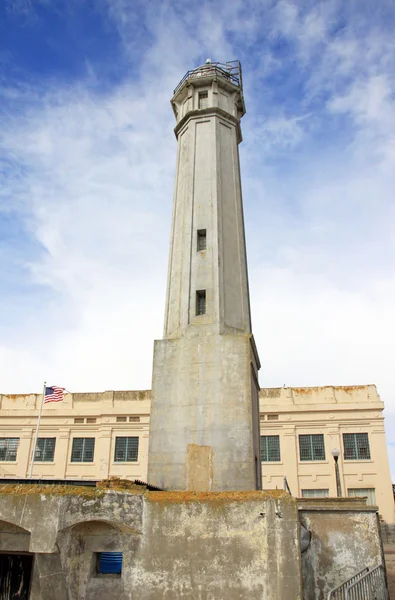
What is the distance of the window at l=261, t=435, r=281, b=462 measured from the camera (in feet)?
107

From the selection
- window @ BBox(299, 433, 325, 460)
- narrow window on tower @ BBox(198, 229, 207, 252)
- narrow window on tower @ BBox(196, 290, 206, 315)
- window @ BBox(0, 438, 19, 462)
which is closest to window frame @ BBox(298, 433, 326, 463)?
window @ BBox(299, 433, 325, 460)

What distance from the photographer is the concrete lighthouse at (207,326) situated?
49.9ft

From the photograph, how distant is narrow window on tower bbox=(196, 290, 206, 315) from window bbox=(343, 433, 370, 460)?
A: 19117mm

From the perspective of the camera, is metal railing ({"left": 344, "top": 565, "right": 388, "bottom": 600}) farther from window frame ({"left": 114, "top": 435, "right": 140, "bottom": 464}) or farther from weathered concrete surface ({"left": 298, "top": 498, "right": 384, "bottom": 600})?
window frame ({"left": 114, "top": 435, "right": 140, "bottom": 464})

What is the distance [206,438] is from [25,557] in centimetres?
592

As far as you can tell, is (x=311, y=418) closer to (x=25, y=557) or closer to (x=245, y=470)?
(x=245, y=470)

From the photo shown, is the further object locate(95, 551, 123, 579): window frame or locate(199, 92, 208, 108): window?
locate(199, 92, 208, 108): window

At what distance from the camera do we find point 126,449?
3366 cm

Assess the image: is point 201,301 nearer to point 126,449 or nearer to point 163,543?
point 163,543

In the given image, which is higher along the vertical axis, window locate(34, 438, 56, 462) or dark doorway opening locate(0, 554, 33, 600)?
window locate(34, 438, 56, 462)

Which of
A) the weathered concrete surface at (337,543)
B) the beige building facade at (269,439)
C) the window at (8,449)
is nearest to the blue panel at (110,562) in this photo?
the weathered concrete surface at (337,543)

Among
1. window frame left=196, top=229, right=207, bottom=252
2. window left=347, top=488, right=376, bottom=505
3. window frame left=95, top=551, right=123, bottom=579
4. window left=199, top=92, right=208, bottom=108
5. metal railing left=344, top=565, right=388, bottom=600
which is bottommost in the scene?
metal railing left=344, top=565, right=388, bottom=600

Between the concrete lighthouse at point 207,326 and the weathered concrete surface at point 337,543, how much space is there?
2106mm

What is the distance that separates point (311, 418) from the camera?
108ft
